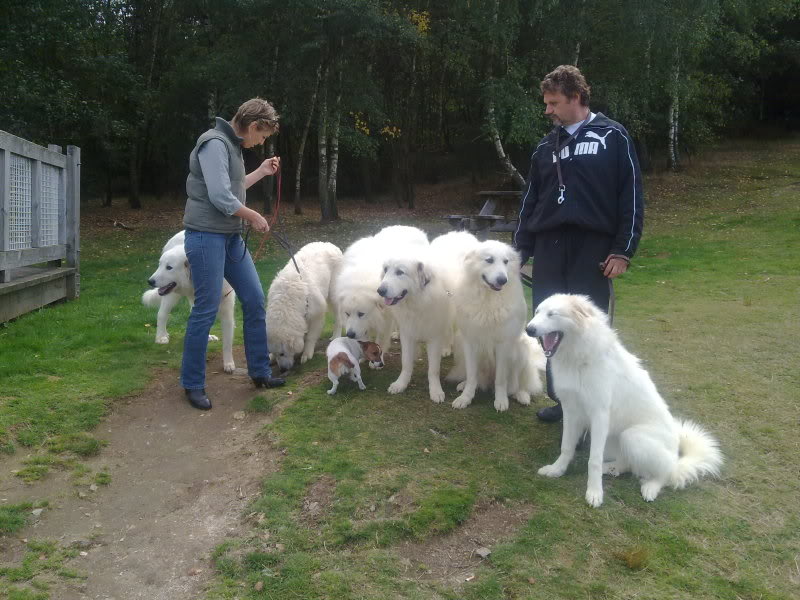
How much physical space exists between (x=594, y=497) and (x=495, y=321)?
1.69m

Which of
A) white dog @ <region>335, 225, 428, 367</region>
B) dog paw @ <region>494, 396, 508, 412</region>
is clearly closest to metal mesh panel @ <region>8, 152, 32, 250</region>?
white dog @ <region>335, 225, 428, 367</region>

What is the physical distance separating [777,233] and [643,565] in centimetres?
1530

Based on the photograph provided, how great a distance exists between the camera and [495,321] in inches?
196

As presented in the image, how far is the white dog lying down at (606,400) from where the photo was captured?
3715mm

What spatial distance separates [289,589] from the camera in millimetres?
2992

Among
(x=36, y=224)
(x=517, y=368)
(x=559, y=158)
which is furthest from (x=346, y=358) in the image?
(x=36, y=224)

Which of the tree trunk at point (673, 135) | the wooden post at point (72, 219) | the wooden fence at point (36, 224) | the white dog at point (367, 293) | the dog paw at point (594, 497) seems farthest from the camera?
the tree trunk at point (673, 135)

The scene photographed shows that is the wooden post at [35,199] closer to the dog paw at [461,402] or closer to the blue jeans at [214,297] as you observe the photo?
the blue jeans at [214,297]

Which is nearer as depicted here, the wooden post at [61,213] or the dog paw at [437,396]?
the dog paw at [437,396]

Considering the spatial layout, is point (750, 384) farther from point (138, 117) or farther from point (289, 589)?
point (138, 117)

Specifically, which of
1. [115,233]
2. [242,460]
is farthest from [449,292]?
[115,233]

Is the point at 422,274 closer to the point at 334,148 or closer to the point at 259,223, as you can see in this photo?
the point at 259,223

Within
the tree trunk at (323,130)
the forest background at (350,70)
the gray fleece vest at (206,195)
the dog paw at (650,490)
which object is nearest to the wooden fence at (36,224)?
the gray fleece vest at (206,195)

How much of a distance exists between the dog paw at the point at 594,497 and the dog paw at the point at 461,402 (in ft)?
5.26
